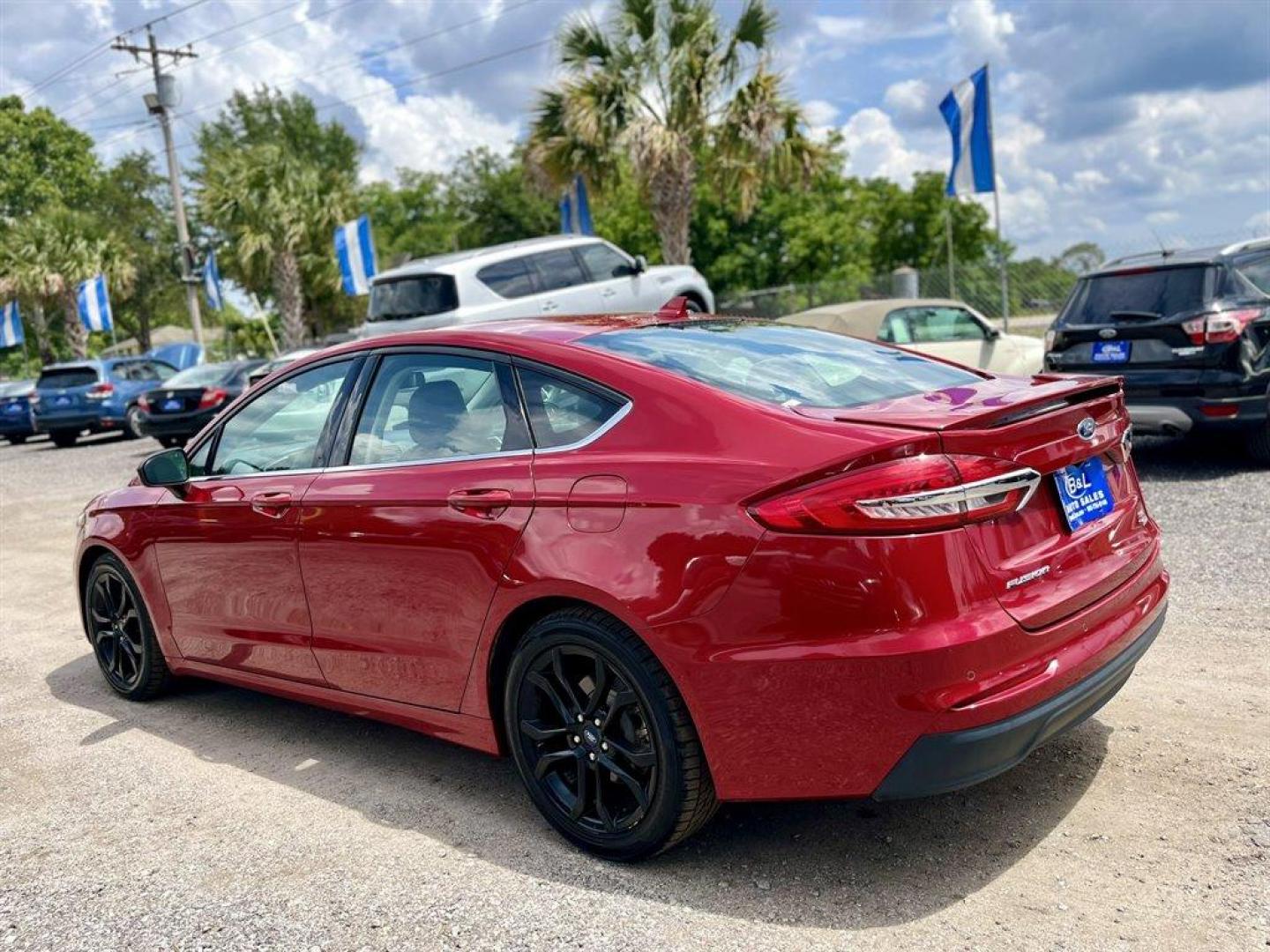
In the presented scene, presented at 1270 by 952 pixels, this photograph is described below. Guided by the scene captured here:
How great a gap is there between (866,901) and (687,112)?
57.8 ft

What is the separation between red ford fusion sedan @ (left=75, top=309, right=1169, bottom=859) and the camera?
8.96 feet

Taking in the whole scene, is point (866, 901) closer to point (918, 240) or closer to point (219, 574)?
point (219, 574)

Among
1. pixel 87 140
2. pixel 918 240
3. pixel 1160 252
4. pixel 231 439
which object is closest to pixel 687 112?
pixel 1160 252

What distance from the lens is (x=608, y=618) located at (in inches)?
121

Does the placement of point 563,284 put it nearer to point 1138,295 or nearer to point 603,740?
point 1138,295

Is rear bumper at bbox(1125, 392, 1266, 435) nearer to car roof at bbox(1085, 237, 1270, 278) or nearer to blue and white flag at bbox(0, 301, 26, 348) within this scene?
car roof at bbox(1085, 237, 1270, 278)

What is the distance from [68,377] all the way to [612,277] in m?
14.0

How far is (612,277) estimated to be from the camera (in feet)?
46.4

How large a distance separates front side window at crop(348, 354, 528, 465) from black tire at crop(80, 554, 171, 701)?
178 centimetres

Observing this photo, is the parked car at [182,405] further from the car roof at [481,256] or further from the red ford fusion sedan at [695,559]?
the red ford fusion sedan at [695,559]

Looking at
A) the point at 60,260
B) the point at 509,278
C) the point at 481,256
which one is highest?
the point at 60,260

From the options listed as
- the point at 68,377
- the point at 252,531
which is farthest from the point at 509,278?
the point at 68,377

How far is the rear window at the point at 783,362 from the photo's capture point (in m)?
3.26

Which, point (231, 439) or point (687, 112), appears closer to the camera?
point (231, 439)
